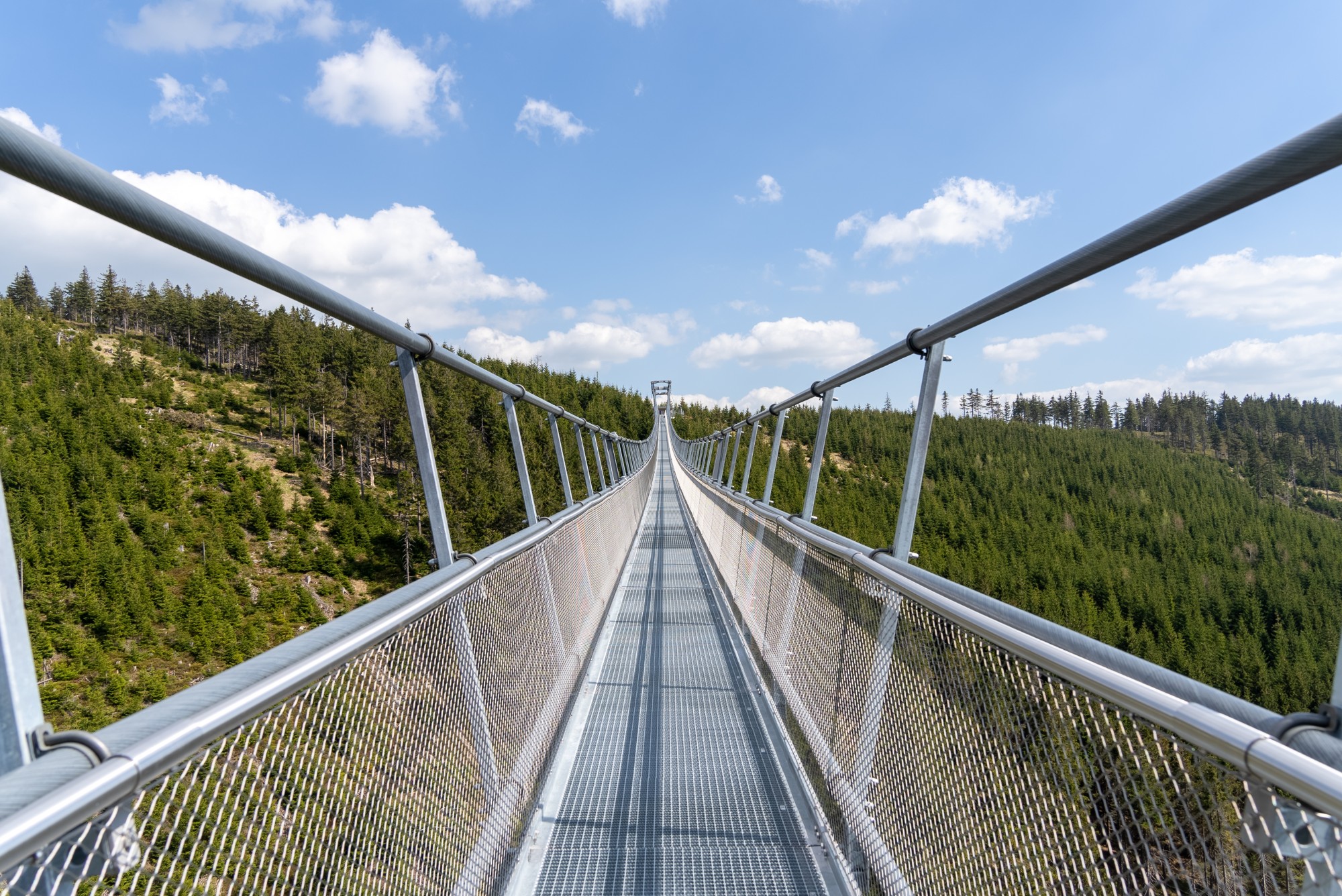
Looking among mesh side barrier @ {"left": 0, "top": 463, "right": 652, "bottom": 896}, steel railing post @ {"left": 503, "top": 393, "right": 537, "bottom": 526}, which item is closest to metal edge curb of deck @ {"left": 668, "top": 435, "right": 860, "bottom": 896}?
mesh side barrier @ {"left": 0, "top": 463, "right": 652, "bottom": 896}

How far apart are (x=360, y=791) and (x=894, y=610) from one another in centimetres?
130

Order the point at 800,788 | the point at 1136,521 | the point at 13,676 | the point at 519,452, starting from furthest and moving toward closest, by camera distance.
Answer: the point at 1136,521
the point at 519,452
the point at 800,788
the point at 13,676

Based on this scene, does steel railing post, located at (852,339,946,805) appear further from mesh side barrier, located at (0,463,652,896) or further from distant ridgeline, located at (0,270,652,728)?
distant ridgeline, located at (0,270,652,728)

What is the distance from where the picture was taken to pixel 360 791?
4.42 feet

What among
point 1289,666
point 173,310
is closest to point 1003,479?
point 1289,666

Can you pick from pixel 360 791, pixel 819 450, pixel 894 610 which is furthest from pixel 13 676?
pixel 819 450

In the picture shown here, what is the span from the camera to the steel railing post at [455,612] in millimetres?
1854

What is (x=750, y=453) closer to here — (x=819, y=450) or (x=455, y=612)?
(x=819, y=450)

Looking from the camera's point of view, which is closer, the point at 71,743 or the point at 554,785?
the point at 71,743

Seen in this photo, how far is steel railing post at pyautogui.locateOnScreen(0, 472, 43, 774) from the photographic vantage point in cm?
70

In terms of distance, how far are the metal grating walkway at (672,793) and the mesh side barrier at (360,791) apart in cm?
22

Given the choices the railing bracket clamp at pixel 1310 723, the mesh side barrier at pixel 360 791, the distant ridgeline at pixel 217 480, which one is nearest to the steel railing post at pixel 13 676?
the mesh side barrier at pixel 360 791

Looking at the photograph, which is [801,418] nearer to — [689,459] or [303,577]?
[689,459]

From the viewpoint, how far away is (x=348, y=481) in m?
72.8
